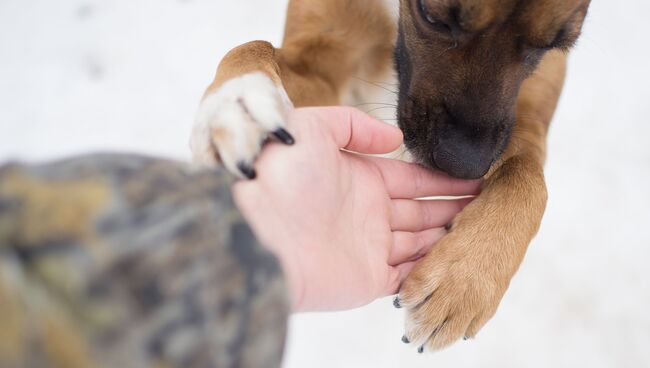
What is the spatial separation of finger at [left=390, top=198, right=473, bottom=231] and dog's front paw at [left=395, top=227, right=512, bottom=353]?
19 cm

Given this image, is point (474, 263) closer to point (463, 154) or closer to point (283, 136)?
point (463, 154)

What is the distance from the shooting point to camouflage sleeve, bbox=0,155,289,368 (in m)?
0.66

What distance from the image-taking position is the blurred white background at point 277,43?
218 centimetres

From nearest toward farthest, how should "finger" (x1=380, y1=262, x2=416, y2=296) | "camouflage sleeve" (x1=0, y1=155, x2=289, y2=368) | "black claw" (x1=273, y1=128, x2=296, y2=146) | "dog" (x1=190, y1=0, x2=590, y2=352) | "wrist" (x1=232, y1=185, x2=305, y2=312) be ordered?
"camouflage sleeve" (x1=0, y1=155, x2=289, y2=368), "wrist" (x1=232, y1=185, x2=305, y2=312), "black claw" (x1=273, y1=128, x2=296, y2=146), "dog" (x1=190, y1=0, x2=590, y2=352), "finger" (x1=380, y1=262, x2=416, y2=296)

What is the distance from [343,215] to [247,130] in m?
0.36

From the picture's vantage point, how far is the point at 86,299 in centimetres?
69

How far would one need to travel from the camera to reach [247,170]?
3.92 feet

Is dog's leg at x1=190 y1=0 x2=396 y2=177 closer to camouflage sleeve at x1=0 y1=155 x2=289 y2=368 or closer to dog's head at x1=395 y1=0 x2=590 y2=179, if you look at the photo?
camouflage sleeve at x1=0 y1=155 x2=289 y2=368

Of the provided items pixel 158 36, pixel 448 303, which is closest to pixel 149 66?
pixel 158 36

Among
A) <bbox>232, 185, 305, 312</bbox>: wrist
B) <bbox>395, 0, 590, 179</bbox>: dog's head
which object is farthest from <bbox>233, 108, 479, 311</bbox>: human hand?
<bbox>395, 0, 590, 179</bbox>: dog's head

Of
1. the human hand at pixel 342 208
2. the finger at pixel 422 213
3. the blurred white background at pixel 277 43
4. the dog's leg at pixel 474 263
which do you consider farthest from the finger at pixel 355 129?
the blurred white background at pixel 277 43

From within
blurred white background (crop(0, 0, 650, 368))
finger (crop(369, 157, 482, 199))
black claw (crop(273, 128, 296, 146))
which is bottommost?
blurred white background (crop(0, 0, 650, 368))

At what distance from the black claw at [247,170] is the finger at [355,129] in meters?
0.22

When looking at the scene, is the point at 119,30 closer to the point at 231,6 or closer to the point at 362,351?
the point at 231,6
